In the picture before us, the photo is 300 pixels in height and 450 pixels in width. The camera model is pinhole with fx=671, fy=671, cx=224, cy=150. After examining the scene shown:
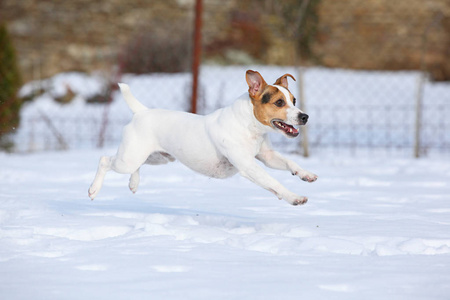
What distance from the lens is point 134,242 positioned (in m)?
3.43

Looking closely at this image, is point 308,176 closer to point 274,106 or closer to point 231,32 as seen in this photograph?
point 274,106

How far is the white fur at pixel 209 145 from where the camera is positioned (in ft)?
12.3

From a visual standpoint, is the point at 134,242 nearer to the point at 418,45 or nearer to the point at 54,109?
the point at 54,109

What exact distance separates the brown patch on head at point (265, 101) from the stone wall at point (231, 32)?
1089 cm

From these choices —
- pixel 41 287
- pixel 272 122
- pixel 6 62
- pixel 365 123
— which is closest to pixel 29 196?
pixel 272 122

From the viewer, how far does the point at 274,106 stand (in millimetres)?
3635

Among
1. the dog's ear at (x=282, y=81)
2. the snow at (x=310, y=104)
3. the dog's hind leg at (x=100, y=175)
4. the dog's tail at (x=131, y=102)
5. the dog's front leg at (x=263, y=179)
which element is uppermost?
the dog's ear at (x=282, y=81)

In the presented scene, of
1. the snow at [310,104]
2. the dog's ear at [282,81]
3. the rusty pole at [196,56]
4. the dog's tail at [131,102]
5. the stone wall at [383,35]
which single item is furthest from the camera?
the stone wall at [383,35]

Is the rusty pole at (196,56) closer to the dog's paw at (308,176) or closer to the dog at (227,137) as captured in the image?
the dog at (227,137)

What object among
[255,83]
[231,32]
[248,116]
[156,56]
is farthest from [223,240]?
[231,32]

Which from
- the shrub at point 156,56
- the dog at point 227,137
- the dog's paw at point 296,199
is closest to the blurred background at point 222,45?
the shrub at point 156,56

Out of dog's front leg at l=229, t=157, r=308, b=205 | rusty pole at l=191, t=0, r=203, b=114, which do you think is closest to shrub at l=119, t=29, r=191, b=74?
rusty pole at l=191, t=0, r=203, b=114

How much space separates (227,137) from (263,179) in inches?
12.6

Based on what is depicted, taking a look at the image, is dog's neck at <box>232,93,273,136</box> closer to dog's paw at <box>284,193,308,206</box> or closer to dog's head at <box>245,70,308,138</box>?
dog's head at <box>245,70,308,138</box>
